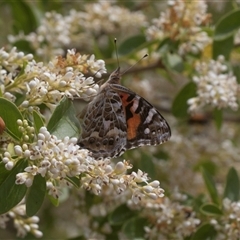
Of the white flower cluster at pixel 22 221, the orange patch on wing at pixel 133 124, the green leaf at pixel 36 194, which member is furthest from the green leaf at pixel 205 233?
the green leaf at pixel 36 194

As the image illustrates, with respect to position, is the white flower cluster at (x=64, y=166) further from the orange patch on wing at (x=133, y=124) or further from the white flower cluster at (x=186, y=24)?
the white flower cluster at (x=186, y=24)

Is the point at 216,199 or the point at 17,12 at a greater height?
the point at 17,12

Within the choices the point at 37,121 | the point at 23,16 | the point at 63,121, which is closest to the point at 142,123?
the point at 63,121

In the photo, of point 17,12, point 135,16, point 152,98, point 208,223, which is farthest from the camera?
point 152,98

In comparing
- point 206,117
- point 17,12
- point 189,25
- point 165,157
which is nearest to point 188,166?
point 165,157

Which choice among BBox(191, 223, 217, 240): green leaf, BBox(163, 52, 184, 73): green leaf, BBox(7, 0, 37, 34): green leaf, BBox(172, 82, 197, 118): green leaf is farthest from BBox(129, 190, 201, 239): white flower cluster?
BBox(7, 0, 37, 34): green leaf

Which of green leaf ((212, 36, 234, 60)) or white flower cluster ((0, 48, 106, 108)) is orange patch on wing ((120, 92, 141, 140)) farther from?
green leaf ((212, 36, 234, 60))

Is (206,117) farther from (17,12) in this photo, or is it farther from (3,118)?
(3,118)
